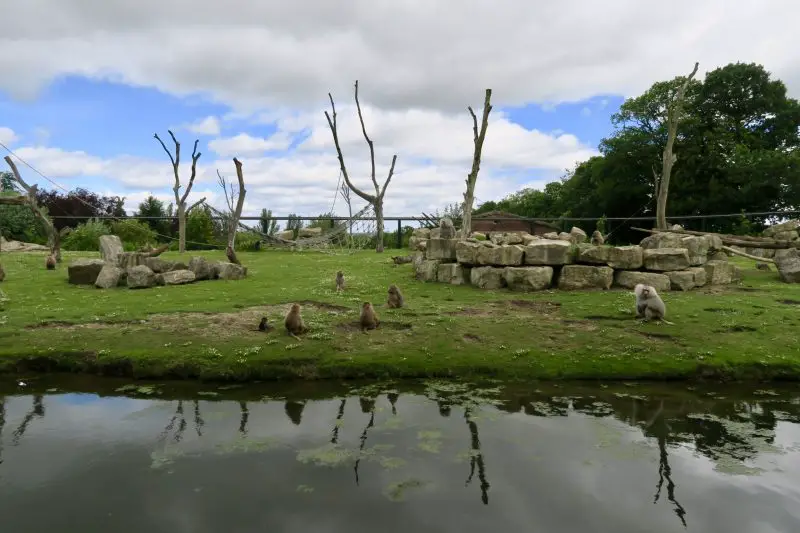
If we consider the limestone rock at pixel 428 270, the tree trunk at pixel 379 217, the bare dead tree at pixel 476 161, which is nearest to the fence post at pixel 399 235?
the tree trunk at pixel 379 217

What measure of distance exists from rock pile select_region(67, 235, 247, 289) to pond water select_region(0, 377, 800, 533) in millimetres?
6894

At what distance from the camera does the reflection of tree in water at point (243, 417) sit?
23.0 feet

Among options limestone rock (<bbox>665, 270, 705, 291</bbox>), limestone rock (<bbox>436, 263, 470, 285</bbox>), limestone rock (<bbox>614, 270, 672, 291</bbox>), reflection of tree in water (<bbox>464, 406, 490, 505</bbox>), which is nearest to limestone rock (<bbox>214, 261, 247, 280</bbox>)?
limestone rock (<bbox>436, 263, 470, 285</bbox>)

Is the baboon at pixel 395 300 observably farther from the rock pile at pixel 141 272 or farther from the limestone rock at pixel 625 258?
the rock pile at pixel 141 272

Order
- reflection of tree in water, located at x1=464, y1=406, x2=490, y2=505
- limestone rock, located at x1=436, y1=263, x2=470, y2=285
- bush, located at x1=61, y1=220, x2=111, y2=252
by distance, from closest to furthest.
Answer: reflection of tree in water, located at x1=464, y1=406, x2=490, y2=505
limestone rock, located at x1=436, y1=263, x2=470, y2=285
bush, located at x1=61, y1=220, x2=111, y2=252

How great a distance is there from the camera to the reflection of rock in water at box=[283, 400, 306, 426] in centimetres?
742

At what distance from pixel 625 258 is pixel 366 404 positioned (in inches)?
355

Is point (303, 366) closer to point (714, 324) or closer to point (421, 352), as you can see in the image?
point (421, 352)

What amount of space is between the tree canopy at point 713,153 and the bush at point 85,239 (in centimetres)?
3020

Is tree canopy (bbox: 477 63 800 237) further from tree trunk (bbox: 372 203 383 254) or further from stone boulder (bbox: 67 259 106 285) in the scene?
stone boulder (bbox: 67 259 106 285)

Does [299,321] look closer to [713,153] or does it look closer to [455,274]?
[455,274]

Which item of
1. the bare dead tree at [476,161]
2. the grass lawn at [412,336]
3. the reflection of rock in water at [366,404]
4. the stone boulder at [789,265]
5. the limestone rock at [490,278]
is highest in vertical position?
the bare dead tree at [476,161]

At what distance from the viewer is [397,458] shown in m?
6.26

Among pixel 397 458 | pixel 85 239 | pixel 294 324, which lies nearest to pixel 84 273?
pixel 294 324
